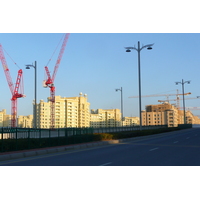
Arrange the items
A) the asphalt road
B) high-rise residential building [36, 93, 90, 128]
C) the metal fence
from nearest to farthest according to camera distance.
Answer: the asphalt road
the metal fence
high-rise residential building [36, 93, 90, 128]

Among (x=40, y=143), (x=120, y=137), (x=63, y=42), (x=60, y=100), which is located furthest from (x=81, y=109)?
(x=40, y=143)

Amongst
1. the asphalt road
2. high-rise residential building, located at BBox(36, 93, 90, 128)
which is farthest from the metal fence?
high-rise residential building, located at BBox(36, 93, 90, 128)

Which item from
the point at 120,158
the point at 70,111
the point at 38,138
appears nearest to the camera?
the point at 120,158

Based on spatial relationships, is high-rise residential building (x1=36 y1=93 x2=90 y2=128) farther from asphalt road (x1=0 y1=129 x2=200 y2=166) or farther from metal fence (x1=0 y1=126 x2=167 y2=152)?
asphalt road (x1=0 y1=129 x2=200 y2=166)

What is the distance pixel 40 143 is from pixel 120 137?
13655 mm

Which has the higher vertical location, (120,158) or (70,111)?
(70,111)

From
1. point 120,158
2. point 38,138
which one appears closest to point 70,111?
point 38,138

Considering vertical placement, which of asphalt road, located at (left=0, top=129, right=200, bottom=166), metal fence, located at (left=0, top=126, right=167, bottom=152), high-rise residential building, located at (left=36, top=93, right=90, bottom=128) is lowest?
asphalt road, located at (left=0, top=129, right=200, bottom=166)

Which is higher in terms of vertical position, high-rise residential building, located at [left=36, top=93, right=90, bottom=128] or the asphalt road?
high-rise residential building, located at [left=36, top=93, right=90, bottom=128]

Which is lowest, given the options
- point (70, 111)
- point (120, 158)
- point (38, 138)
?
point (120, 158)

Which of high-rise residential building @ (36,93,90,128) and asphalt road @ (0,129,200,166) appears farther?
high-rise residential building @ (36,93,90,128)

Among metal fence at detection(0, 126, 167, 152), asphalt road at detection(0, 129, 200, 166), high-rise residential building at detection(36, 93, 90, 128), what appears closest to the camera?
asphalt road at detection(0, 129, 200, 166)

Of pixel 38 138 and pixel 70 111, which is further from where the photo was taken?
pixel 70 111

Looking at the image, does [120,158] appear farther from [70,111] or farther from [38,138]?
[70,111]
